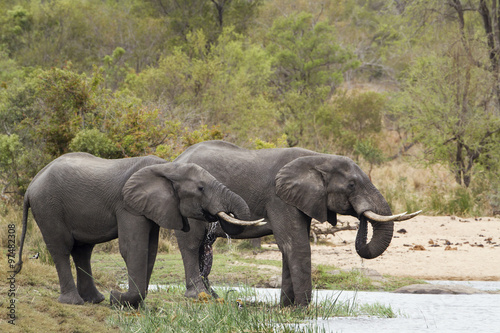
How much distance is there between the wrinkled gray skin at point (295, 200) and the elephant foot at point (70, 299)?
49.3 inches

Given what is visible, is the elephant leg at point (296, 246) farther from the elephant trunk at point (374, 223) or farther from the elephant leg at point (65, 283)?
the elephant leg at point (65, 283)

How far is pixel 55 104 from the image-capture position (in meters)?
15.0

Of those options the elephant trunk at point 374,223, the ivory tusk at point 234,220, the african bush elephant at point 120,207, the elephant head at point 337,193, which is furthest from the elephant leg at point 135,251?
the elephant trunk at point 374,223

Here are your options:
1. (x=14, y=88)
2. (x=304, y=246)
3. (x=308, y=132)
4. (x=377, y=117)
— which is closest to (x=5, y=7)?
(x=308, y=132)

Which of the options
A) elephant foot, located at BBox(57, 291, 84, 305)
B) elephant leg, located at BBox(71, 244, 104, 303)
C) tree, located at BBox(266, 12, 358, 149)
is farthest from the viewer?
tree, located at BBox(266, 12, 358, 149)

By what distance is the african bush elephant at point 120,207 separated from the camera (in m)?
6.88

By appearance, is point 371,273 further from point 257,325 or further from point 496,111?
point 496,111

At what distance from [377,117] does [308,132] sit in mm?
3916

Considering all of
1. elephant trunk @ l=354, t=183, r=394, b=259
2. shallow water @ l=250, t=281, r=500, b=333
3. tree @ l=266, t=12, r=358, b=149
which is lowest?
shallow water @ l=250, t=281, r=500, b=333

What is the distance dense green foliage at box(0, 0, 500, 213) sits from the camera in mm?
15094

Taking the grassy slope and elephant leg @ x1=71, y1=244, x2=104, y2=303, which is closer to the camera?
the grassy slope

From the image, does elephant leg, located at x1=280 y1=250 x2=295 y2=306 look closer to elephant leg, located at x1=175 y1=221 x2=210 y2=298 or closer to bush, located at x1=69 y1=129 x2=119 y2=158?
elephant leg, located at x1=175 y1=221 x2=210 y2=298

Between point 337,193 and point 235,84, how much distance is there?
743 inches

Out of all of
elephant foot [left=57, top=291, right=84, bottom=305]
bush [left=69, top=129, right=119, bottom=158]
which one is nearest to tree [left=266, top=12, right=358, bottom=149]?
bush [left=69, top=129, right=119, bottom=158]
